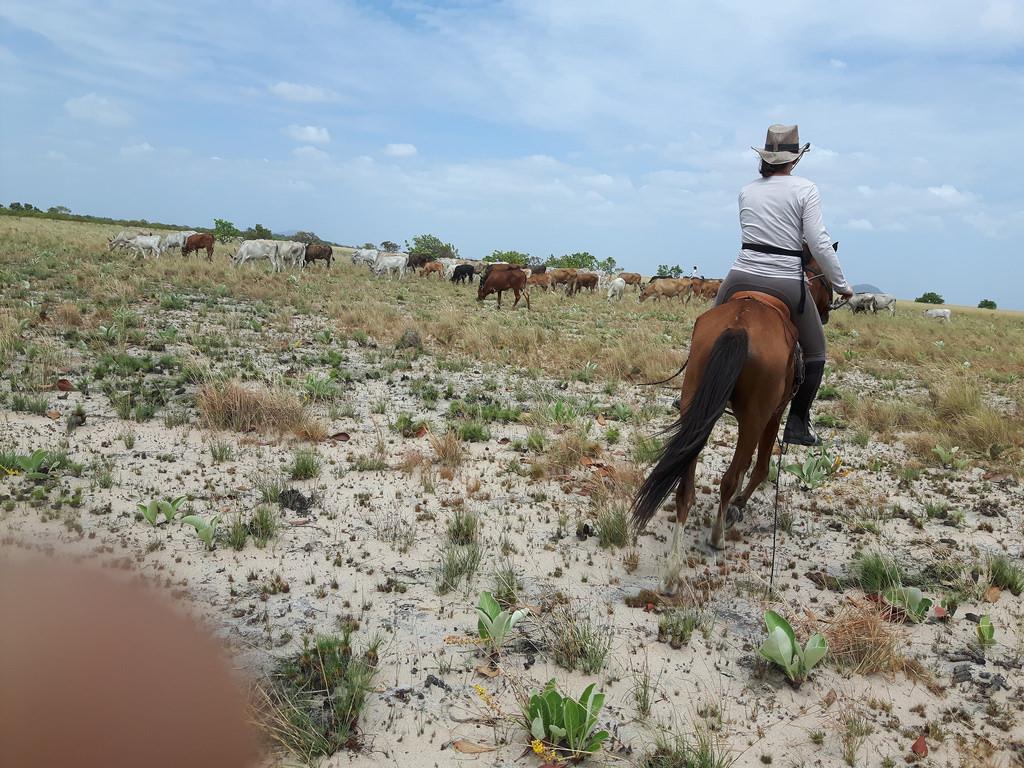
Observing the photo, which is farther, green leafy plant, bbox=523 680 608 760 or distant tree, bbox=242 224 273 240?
distant tree, bbox=242 224 273 240

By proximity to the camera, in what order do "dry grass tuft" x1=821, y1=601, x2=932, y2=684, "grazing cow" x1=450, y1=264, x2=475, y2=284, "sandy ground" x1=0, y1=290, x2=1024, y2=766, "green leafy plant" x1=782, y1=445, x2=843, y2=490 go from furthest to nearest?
1. "grazing cow" x1=450, y1=264, x2=475, y2=284
2. "green leafy plant" x1=782, y1=445, x2=843, y2=490
3. "dry grass tuft" x1=821, y1=601, x2=932, y2=684
4. "sandy ground" x1=0, y1=290, x2=1024, y2=766

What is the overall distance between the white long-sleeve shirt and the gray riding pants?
50 millimetres

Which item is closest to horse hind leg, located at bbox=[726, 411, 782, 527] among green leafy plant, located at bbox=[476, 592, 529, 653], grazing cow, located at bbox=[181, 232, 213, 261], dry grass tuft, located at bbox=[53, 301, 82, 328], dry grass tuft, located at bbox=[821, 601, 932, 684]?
dry grass tuft, located at bbox=[821, 601, 932, 684]

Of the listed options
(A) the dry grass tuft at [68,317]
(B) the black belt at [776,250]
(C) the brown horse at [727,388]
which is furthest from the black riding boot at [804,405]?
(A) the dry grass tuft at [68,317]

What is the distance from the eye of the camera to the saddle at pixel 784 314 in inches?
175

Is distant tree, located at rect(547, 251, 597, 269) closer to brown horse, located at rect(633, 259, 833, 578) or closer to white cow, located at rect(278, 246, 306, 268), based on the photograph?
white cow, located at rect(278, 246, 306, 268)

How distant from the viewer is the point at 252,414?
6.47 m

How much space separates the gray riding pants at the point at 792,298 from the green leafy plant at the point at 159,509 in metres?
4.04

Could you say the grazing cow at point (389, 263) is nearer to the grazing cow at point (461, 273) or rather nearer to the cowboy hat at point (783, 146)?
the grazing cow at point (461, 273)

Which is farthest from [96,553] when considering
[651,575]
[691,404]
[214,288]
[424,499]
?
[214,288]

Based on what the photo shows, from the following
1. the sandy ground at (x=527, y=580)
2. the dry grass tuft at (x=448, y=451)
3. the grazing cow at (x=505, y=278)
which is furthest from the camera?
the grazing cow at (x=505, y=278)

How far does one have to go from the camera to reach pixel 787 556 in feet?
15.3

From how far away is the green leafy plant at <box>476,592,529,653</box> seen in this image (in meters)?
3.30

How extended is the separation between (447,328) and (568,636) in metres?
9.99
